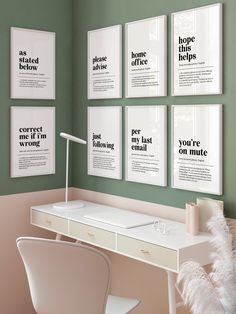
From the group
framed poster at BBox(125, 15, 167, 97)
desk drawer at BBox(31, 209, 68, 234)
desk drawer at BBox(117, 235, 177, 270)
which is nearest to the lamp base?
desk drawer at BBox(31, 209, 68, 234)

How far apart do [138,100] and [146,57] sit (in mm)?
286

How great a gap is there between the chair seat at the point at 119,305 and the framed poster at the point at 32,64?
1593 millimetres

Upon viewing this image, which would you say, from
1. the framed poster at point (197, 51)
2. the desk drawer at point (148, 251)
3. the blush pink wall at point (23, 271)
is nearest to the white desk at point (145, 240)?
the desk drawer at point (148, 251)

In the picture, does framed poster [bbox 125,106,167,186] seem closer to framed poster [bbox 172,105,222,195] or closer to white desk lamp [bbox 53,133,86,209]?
framed poster [bbox 172,105,222,195]

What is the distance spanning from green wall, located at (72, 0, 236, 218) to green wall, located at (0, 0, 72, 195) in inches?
2.5

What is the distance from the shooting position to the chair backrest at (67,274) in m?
2.32

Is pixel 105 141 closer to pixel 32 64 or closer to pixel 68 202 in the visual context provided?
pixel 68 202

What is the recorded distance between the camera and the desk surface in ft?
8.36

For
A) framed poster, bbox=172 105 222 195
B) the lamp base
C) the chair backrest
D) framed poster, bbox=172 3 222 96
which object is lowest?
the chair backrest

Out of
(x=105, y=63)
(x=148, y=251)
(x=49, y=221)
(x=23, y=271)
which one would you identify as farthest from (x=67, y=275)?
(x=105, y=63)

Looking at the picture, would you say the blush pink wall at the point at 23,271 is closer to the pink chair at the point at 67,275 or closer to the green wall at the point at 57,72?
the green wall at the point at 57,72

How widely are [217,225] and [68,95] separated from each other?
7.38ft

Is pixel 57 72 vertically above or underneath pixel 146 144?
above

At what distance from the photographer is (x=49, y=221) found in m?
3.40
